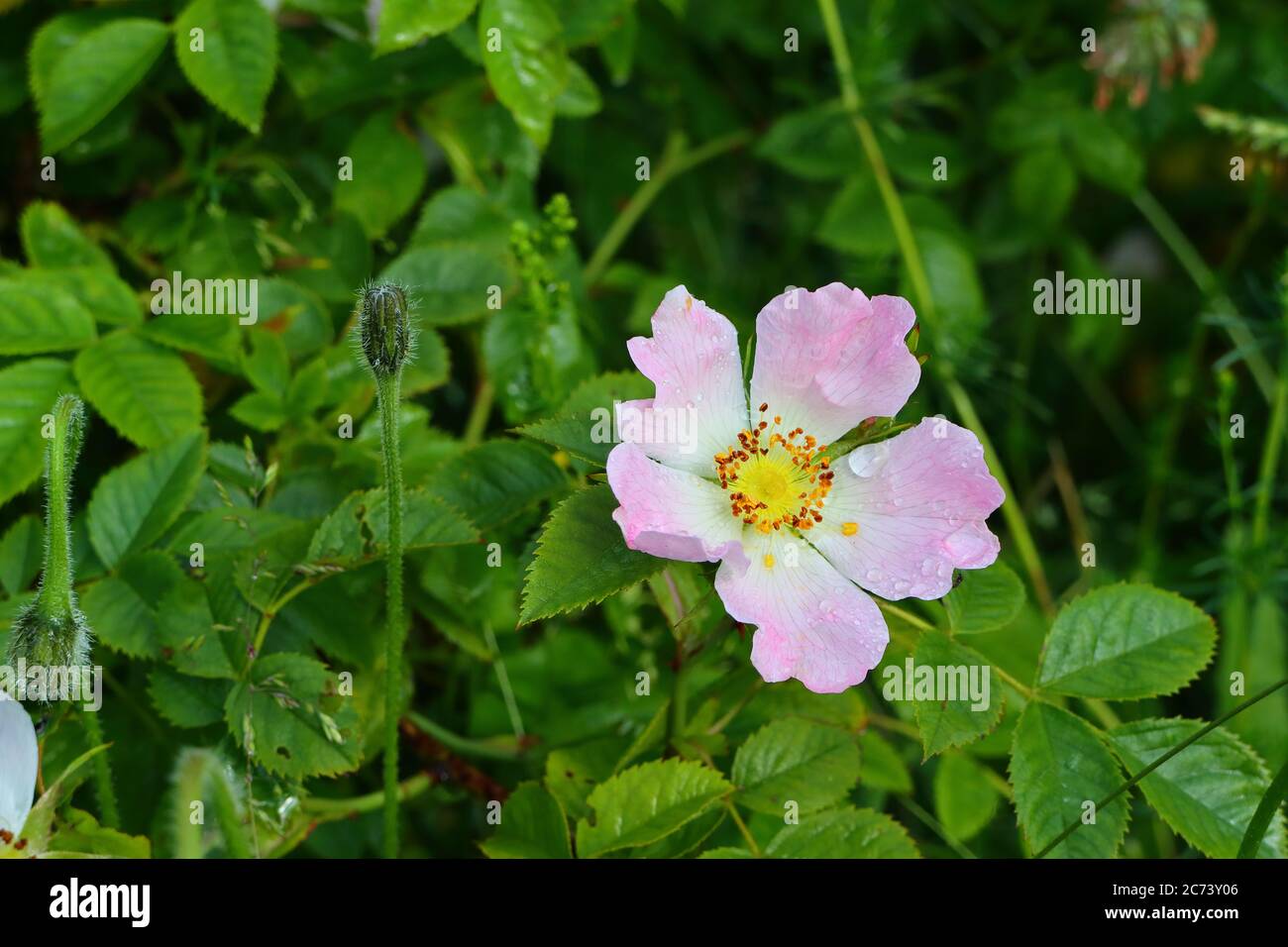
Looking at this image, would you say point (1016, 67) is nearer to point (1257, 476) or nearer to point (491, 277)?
point (1257, 476)

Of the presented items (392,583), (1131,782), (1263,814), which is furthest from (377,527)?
(1263,814)

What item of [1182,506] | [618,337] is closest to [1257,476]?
[1182,506]

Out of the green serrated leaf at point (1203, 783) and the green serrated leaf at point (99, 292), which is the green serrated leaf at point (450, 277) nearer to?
the green serrated leaf at point (99, 292)

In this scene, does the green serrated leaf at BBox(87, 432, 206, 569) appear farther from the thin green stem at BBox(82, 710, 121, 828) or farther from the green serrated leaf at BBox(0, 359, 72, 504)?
the thin green stem at BBox(82, 710, 121, 828)

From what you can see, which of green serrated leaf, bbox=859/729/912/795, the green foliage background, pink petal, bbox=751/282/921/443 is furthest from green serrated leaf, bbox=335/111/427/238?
green serrated leaf, bbox=859/729/912/795

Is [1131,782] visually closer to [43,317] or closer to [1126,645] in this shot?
[1126,645]
